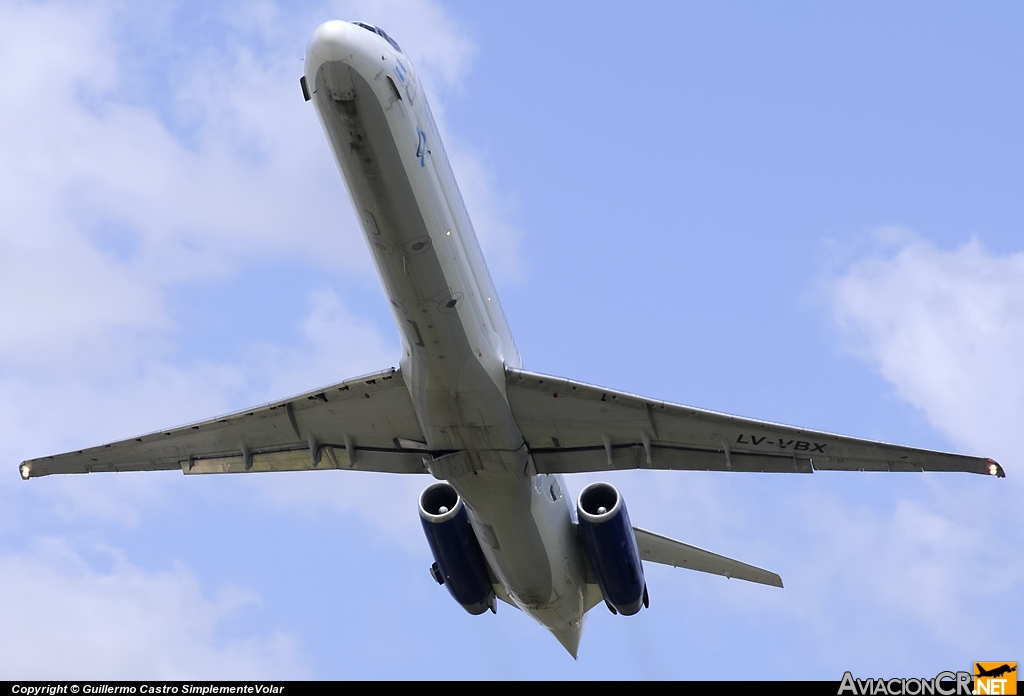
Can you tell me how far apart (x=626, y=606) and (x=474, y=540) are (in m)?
3.84

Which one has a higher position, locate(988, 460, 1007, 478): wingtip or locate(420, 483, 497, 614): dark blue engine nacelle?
locate(420, 483, 497, 614): dark blue engine nacelle

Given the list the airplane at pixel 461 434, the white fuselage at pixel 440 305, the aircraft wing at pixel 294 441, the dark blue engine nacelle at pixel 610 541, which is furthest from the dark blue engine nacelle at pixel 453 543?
the dark blue engine nacelle at pixel 610 541

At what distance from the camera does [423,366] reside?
73.2 feet

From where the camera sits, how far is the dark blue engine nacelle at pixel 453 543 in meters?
26.4

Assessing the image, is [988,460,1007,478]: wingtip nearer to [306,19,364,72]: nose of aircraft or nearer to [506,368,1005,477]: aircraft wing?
[506,368,1005,477]: aircraft wing

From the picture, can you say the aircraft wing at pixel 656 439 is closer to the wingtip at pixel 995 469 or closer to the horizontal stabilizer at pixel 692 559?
the wingtip at pixel 995 469

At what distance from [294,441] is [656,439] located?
7.79 metres

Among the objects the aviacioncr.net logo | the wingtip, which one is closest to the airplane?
the wingtip

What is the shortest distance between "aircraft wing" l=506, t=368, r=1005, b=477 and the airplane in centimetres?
4

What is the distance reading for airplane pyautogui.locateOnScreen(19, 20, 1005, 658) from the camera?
19.8m

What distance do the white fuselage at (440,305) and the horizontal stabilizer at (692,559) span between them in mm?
2612

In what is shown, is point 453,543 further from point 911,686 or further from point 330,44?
point 330,44

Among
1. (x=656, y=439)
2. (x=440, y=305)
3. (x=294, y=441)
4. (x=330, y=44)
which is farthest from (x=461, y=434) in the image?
(x=330, y=44)

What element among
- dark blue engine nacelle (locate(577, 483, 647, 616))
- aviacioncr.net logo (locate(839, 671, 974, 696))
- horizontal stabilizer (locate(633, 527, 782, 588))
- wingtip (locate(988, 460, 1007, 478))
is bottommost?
aviacioncr.net logo (locate(839, 671, 974, 696))
